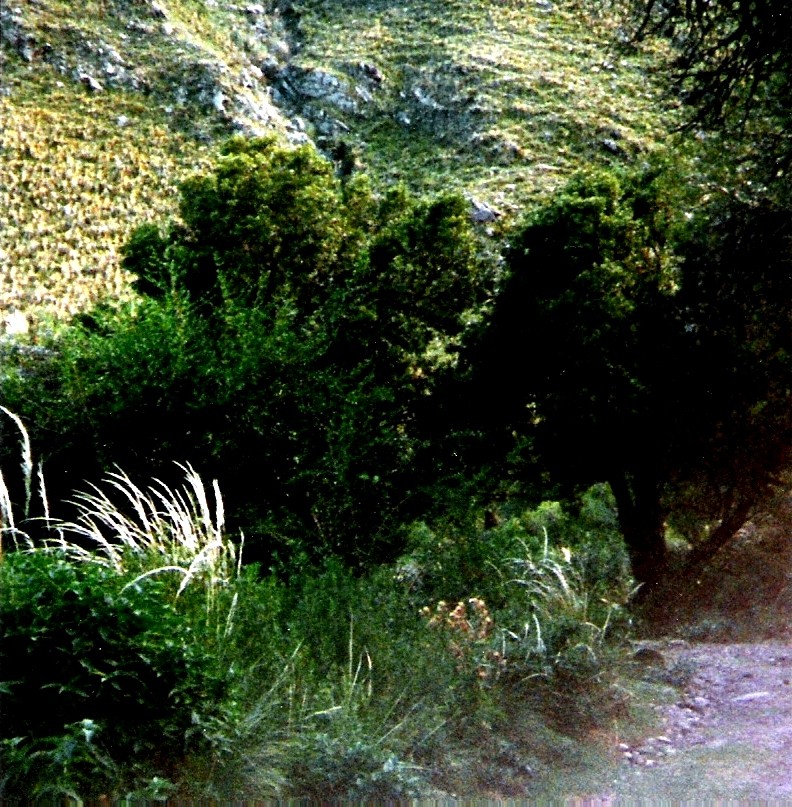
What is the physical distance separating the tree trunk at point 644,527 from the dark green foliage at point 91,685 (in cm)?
932

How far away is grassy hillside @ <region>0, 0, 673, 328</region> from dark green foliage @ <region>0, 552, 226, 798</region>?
21.2 meters

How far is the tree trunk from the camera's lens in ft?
43.8

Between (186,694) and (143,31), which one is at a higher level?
(143,31)

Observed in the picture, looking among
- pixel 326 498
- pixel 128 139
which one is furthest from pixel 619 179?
pixel 128 139

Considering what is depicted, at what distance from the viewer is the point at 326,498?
1028cm

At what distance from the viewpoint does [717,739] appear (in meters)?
6.96

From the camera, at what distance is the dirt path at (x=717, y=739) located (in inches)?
228

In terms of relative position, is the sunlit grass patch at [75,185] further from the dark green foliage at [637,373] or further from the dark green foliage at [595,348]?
the dark green foliage at [637,373]


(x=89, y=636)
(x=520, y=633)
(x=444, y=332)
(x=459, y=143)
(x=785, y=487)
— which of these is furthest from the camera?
(x=459, y=143)

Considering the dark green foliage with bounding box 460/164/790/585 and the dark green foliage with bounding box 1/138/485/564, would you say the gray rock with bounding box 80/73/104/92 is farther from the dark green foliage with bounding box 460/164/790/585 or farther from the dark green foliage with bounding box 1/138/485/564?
the dark green foliage with bounding box 460/164/790/585

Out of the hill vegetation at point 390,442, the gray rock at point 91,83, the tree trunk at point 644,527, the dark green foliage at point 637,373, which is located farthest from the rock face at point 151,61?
the tree trunk at point 644,527

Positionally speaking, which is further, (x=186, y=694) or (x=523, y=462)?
(x=523, y=462)

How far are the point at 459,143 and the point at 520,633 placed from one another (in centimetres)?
2603

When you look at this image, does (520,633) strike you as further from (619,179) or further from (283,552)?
(619,179)
